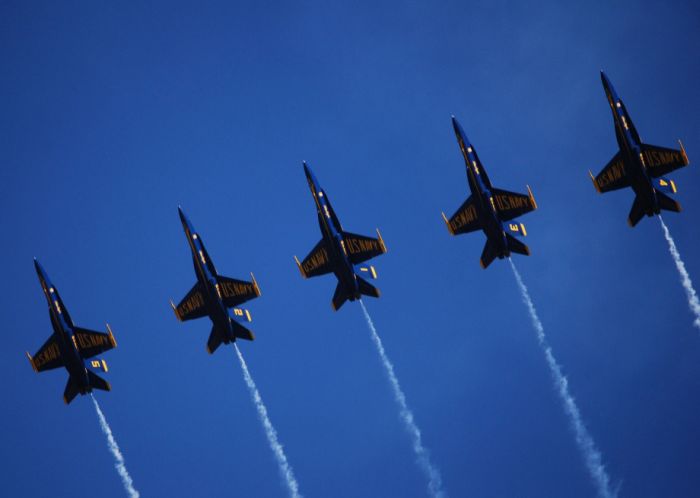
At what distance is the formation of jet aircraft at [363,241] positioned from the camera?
93.8m

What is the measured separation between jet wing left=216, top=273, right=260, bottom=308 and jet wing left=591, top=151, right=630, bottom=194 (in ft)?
107

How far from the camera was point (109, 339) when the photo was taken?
99.0 m

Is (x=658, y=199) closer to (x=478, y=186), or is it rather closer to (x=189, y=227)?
(x=478, y=186)

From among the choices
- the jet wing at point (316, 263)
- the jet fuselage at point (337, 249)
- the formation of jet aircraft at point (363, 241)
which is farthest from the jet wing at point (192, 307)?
the jet fuselage at point (337, 249)

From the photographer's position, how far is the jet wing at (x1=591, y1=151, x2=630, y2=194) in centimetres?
9694

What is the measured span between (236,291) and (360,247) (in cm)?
1208

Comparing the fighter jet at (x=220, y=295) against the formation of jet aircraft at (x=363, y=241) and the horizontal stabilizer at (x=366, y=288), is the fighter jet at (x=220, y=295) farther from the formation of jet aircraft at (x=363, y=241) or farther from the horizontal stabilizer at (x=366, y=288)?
the horizontal stabilizer at (x=366, y=288)

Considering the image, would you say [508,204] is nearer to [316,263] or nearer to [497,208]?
[497,208]

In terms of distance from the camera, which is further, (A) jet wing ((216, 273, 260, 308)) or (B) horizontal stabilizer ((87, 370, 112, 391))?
(B) horizontal stabilizer ((87, 370, 112, 391))

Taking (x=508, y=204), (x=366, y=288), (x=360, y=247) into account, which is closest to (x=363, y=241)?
(x=360, y=247)

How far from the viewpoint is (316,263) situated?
100m

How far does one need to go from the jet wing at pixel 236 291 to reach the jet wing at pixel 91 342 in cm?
1155

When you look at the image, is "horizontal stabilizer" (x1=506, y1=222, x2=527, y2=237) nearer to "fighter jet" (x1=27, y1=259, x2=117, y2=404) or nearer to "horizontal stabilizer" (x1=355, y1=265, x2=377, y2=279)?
"horizontal stabilizer" (x1=355, y1=265, x2=377, y2=279)

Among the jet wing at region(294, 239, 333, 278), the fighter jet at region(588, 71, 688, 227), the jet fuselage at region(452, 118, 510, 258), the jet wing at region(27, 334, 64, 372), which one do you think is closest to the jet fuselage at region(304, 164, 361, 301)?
the jet wing at region(294, 239, 333, 278)
